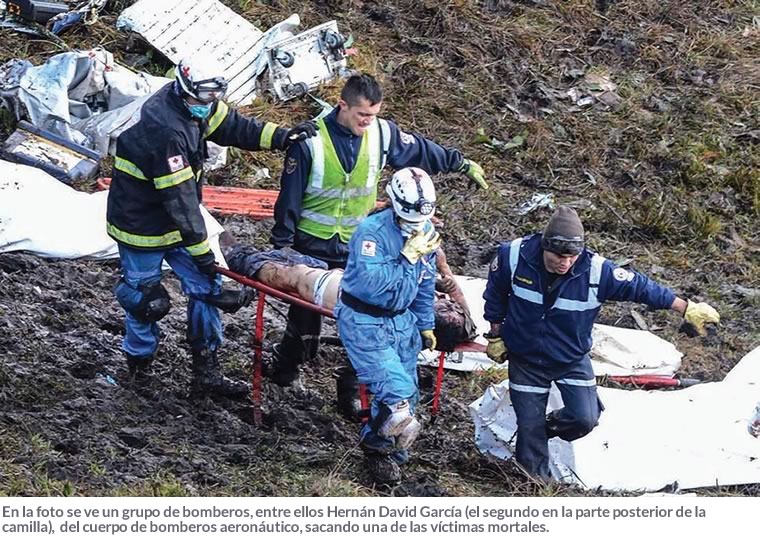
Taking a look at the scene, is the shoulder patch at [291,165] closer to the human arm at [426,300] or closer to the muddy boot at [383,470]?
the human arm at [426,300]

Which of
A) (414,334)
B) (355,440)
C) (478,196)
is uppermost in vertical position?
(414,334)

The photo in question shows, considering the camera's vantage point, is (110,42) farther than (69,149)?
Yes

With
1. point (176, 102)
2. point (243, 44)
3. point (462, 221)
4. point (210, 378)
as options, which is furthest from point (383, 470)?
point (243, 44)

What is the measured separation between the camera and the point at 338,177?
5781mm

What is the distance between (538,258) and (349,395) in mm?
1328

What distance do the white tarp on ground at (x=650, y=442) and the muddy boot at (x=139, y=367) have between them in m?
1.68

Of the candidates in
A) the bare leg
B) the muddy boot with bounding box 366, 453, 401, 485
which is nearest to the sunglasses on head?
the bare leg

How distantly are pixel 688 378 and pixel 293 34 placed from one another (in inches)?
180

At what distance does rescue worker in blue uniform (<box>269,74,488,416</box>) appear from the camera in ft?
18.8

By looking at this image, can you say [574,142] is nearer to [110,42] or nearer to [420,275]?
[110,42]

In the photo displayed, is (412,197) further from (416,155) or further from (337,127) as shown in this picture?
(416,155)

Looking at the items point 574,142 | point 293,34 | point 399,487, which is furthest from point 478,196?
point 399,487

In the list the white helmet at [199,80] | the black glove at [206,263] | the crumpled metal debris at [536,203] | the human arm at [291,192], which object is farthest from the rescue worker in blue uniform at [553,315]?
the crumpled metal debris at [536,203]

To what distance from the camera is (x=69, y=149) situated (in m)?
8.39
